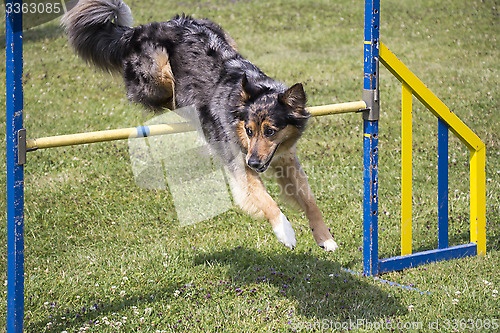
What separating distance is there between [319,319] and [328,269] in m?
0.82

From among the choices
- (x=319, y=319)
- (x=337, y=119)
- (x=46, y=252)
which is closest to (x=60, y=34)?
(x=337, y=119)

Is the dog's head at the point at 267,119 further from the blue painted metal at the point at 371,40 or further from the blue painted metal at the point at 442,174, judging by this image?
the blue painted metal at the point at 442,174

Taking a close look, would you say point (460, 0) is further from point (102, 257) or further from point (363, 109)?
point (102, 257)

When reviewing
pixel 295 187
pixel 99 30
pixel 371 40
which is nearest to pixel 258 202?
pixel 295 187

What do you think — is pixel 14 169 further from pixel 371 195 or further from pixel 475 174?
pixel 475 174

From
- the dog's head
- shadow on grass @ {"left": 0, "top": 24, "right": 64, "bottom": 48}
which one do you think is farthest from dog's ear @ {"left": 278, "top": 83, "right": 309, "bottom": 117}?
shadow on grass @ {"left": 0, "top": 24, "right": 64, "bottom": 48}

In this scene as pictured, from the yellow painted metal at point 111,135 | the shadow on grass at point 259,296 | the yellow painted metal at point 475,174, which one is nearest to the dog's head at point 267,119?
the yellow painted metal at point 111,135

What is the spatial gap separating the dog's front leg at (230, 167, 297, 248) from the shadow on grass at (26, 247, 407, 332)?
683 mm

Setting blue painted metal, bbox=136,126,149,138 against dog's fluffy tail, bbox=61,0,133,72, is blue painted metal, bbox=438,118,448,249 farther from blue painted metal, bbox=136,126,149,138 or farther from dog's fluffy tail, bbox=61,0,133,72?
dog's fluffy tail, bbox=61,0,133,72

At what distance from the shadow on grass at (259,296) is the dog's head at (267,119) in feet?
3.62

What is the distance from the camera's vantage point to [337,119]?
8797 mm

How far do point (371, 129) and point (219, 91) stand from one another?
133 centimetres

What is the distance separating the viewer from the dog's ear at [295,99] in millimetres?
4031

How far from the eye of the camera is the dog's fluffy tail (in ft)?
16.7
